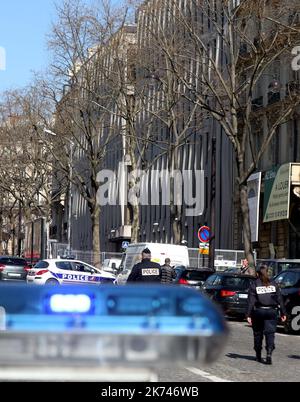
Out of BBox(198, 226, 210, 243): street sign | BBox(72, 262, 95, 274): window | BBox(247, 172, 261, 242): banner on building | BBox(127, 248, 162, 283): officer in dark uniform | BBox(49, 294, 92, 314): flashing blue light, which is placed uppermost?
BBox(247, 172, 261, 242): banner on building

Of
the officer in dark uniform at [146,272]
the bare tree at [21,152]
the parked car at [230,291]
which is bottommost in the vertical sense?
the parked car at [230,291]

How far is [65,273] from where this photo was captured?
39562 mm

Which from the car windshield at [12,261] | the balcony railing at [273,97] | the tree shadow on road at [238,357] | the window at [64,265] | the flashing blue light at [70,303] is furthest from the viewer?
the car windshield at [12,261]

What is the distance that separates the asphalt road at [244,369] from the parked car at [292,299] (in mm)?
2505

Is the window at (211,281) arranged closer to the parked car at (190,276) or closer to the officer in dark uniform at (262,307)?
the parked car at (190,276)

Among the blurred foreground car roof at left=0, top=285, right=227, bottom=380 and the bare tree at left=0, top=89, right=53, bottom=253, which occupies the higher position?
the bare tree at left=0, top=89, right=53, bottom=253

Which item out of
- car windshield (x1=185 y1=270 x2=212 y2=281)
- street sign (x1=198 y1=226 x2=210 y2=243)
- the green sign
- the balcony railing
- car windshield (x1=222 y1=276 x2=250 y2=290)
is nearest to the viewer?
car windshield (x1=222 y1=276 x2=250 y2=290)

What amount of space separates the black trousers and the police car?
22370 millimetres

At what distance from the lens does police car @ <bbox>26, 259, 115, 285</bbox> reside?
127ft

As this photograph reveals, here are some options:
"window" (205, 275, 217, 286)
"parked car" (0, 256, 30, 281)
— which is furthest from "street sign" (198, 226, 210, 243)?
"window" (205, 275, 217, 286)

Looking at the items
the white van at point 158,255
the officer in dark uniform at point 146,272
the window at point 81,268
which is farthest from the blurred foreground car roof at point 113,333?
the window at point 81,268

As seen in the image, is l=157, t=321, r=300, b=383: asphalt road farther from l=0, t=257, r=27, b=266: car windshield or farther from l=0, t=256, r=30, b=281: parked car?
l=0, t=257, r=27, b=266: car windshield

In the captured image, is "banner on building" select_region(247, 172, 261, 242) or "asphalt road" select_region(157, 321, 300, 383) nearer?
"asphalt road" select_region(157, 321, 300, 383)

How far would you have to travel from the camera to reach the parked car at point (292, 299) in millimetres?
23970
